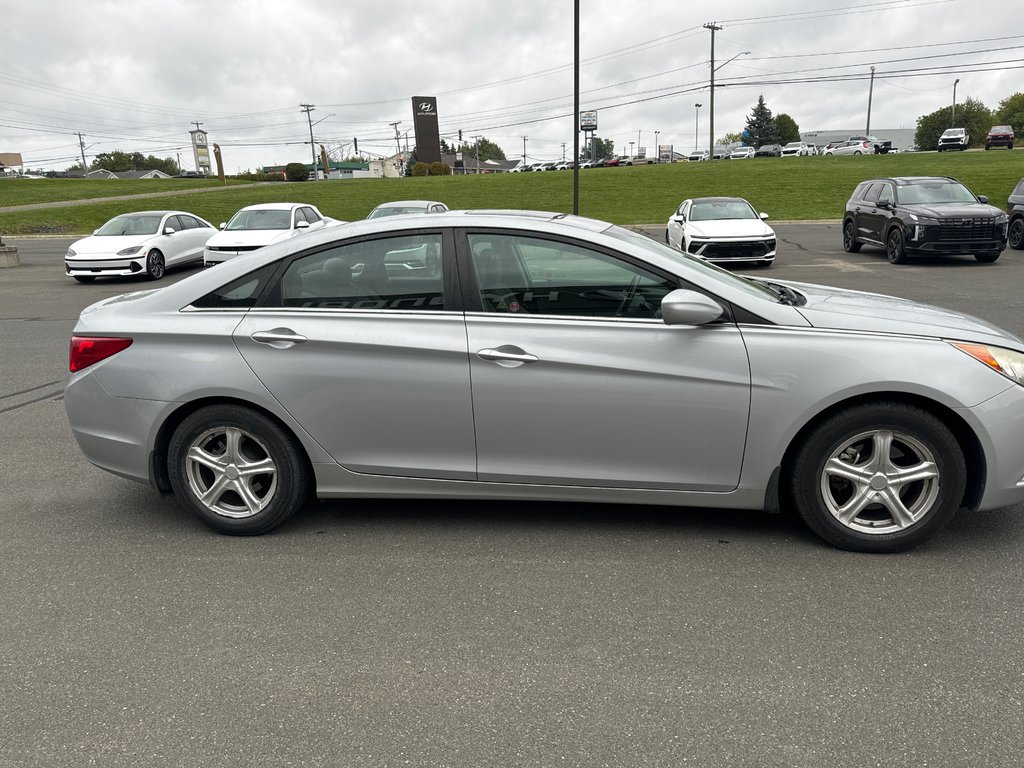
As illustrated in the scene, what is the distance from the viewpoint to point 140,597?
11.3 ft

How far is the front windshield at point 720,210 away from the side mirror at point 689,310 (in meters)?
14.4

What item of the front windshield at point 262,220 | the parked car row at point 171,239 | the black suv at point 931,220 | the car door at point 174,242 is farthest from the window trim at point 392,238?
the car door at point 174,242

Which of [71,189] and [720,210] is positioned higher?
[71,189]

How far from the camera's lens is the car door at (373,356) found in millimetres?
3727

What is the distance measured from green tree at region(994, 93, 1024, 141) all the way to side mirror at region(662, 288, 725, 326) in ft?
412

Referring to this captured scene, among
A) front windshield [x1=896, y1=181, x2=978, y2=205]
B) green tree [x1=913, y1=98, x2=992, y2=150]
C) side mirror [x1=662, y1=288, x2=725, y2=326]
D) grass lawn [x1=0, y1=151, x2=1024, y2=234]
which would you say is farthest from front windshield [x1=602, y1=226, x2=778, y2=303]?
green tree [x1=913, y1=98, x2=992, y2=150]

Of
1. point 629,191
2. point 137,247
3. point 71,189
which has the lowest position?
point 629,191

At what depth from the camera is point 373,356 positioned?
376 cm

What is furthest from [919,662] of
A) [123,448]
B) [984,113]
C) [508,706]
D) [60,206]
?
[984,113]

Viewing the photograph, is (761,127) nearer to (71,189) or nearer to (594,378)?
(71,189)

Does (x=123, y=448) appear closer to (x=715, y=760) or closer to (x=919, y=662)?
(x=715, y=760)

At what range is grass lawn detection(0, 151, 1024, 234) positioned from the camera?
34031 millimetres

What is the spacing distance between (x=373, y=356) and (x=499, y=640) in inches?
57.5

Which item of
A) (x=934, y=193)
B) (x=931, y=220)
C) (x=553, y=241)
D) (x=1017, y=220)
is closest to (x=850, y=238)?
(x=934, y=193)
